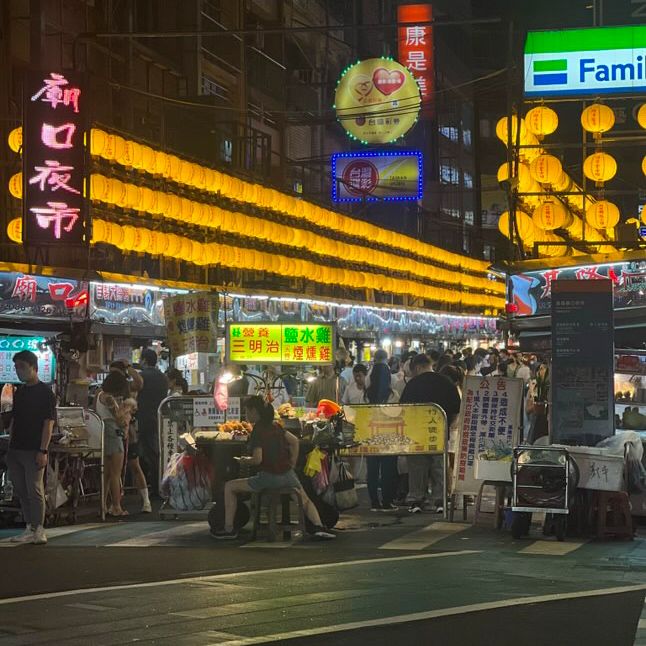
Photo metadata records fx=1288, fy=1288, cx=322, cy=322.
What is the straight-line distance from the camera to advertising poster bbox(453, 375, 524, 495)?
16297 millimetres

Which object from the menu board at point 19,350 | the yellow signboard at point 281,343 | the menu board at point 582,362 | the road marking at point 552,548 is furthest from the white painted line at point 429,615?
the menu board at point 19,350

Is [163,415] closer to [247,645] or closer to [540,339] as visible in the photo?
[247,645]

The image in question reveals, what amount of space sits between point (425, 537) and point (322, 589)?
4133 millimetres

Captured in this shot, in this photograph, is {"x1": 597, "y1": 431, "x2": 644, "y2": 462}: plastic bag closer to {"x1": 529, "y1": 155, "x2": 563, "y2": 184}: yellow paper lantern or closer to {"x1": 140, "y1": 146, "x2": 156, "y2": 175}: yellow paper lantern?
{"x1": 529, "y1": 155, "x2": 563, "y2": 184}: yellow paper lantern

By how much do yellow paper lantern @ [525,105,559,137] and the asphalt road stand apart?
505 inches

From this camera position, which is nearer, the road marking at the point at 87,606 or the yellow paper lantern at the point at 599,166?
the road marking at the point at 87,606

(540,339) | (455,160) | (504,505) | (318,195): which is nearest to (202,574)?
(504,505)

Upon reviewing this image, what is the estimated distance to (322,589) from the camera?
34.6 feet

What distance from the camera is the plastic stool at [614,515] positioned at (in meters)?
14.4

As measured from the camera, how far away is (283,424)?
49.5 ft

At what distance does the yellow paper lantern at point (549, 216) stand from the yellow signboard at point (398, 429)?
12.1 meters

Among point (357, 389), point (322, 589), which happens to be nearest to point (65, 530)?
point (322, 589)

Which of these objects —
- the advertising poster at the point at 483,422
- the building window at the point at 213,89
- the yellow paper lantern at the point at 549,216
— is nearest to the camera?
Result: the advertising poster at the point at 483,422

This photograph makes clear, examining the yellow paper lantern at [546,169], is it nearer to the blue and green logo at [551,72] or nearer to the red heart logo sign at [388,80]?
the blue and green logo at [551,72]
